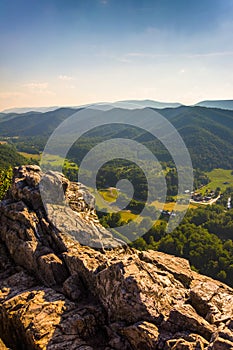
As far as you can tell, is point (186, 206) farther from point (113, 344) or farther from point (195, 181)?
point (113, 344)

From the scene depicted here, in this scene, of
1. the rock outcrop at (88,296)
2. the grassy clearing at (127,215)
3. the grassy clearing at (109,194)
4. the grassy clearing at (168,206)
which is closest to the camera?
the rock outcrop at (88,296)

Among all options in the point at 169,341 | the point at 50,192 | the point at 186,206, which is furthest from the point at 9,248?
the point at 186,206

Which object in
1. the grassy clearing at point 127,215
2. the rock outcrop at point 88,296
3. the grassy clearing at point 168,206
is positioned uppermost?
the rock outcrop at point 88,296

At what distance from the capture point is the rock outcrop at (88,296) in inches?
554

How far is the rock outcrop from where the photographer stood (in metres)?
14.1

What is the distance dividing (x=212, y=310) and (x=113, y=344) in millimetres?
5753

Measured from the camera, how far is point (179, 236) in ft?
252

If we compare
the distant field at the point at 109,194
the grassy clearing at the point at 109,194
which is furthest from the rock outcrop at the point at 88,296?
the distant field at the point at 109,194

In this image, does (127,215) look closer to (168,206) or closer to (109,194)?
(109,194)

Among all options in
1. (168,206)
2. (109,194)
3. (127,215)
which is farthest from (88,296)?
(168,206)

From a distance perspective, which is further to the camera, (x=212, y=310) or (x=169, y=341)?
(x=212, y=310)

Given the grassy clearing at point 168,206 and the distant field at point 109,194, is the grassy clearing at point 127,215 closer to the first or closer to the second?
the distant field at point 109,194

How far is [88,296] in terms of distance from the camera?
1745 centimetres

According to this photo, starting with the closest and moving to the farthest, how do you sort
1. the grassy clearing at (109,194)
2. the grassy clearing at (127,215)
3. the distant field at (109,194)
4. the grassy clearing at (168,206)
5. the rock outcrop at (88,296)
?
the rock outcrop at (88,296) → the grassy clearing at (127,215) → the grassy clearing at (109,194) → the distant field at (109,194) → the grassy clearing at (168,206)
